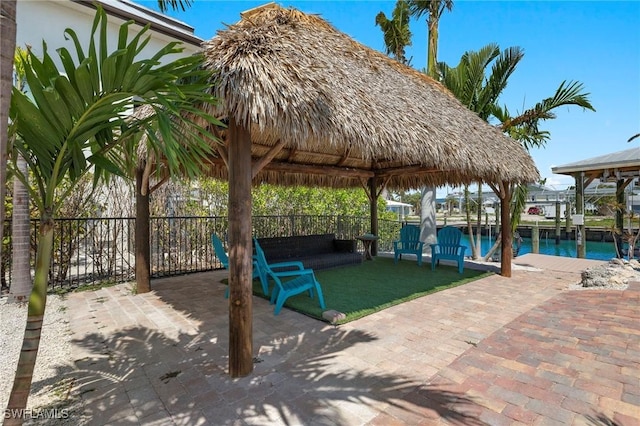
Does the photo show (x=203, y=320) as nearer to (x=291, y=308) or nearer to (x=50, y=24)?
(x=291, y=308)

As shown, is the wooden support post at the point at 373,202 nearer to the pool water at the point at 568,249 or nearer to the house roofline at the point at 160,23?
the house roofline at the point at 160,23

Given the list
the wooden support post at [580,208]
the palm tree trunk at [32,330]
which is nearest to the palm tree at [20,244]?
the palm tree trunk at [32,330]

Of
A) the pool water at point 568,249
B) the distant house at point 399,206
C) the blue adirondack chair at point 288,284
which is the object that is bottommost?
the pool water at point 568,249

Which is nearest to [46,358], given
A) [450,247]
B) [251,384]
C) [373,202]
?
[251,384]

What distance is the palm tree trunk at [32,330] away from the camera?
1659mm

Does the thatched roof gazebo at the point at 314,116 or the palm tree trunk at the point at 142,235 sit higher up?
the thatched roof gazebo at the point at 314,116

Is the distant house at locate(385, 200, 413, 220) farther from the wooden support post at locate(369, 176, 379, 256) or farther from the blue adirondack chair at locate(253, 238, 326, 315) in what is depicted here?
the blue adirondack chair at locate(253, 238, 326, 315)

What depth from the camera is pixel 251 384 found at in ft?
9.09

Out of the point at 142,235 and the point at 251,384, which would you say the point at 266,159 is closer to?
the point at 251,384

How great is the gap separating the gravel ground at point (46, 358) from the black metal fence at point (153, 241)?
61.9 inches

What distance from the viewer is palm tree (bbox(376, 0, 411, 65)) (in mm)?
13016

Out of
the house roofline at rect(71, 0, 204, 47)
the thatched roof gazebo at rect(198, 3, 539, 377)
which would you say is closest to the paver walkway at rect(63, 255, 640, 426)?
the thatched roof gazebo at rect(198, 3, 539, 377)

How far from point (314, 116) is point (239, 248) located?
61.5 inches

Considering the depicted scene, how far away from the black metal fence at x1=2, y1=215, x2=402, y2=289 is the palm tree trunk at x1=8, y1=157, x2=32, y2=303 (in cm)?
69
